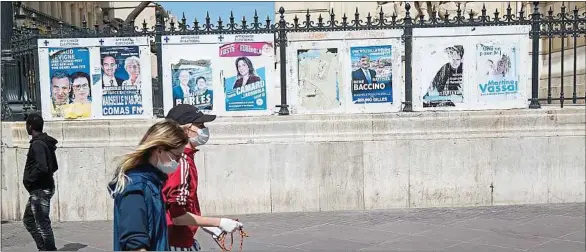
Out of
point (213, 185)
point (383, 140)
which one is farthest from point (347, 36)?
point (213, 185)

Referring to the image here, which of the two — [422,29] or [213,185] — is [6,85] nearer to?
[213,185]

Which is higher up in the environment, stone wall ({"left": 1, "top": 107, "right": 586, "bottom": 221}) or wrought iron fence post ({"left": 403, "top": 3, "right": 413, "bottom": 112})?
wrought iron fence post ({"left": 403, "top": 3, "right": 413, "bottom": 112})

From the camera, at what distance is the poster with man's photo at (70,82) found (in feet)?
26.6

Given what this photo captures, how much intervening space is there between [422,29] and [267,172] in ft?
10.3

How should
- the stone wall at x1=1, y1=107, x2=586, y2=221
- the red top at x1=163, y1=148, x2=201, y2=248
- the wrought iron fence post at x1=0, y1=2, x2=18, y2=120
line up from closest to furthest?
the red top at x1=163, y1=148, x2=201, y2=248 → the stone wall at x1=1, y1=107, x2=586, y2=221 → the wrought iron fence post at x1=0, y1=2, x2=18, y2=120

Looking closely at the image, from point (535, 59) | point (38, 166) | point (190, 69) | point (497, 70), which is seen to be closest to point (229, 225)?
point (38, 166)

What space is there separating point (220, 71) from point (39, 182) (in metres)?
3.02

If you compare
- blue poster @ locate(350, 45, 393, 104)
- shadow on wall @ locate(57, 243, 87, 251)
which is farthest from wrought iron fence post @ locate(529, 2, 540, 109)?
shadow on wall @ locate(57, 243, 87, 251)

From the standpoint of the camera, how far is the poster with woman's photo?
802cm

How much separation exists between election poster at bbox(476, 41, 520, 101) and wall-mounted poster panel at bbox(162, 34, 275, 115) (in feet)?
10.2

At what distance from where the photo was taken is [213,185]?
800 centimetres

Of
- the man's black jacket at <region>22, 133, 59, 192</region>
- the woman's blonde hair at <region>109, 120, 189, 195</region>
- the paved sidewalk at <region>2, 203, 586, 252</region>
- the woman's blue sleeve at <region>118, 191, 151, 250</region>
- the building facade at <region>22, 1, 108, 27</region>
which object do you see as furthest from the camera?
the building facade at <region>22, 1, 108, 27</region>

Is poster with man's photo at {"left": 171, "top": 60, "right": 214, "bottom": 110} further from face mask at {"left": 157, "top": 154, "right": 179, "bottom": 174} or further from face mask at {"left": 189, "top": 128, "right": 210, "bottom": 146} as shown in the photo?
face mask at {"left": 157, "top": 154, "right": 179, "bottom": 174}

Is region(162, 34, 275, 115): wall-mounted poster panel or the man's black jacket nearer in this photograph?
the man's black jacket
